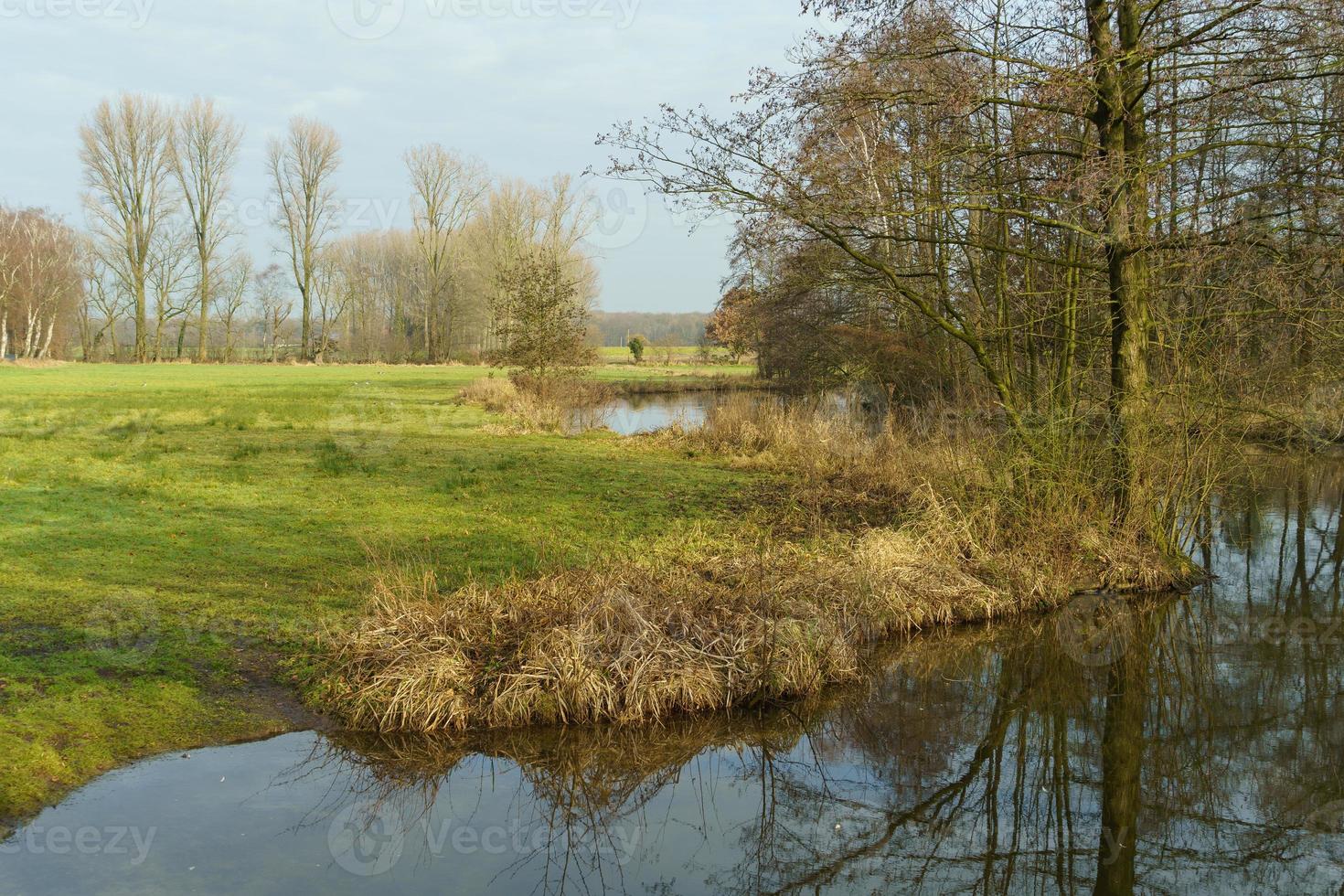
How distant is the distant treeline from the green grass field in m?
57.0

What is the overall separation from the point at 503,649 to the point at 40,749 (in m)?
2.57

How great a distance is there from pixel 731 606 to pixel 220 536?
5.55 meters

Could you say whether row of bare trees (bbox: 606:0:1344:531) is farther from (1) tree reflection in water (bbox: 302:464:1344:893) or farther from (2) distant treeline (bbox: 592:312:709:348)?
(2) distant treeline (bbox: 592:312:709:348)

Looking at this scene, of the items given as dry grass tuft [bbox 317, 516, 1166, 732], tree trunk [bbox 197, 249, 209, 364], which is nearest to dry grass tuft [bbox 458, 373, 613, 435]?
dry grass tuft [bbox 317, 516, 1166, 732]

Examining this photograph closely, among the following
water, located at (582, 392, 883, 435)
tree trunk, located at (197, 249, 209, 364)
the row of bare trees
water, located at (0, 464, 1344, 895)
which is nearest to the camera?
water, located at (0, 464, 1344, 895)

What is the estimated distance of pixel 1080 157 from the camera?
9.30 m

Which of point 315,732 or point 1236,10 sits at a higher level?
point 1236,10

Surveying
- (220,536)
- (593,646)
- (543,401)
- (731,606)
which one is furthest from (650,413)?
(593,646)

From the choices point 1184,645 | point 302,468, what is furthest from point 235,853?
point 302,468

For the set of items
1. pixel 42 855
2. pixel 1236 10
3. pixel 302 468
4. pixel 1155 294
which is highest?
pixel 1236 10

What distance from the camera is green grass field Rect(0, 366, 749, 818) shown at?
5590mm

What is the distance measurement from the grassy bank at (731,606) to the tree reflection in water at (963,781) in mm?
231

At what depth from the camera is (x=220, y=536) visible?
9.44 metres

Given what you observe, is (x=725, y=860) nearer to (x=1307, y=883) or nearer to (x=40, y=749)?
(x=1307, y=883)
